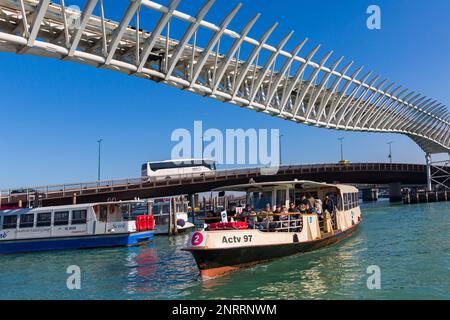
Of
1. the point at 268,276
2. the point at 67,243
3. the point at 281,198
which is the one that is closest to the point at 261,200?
the point at 281,198

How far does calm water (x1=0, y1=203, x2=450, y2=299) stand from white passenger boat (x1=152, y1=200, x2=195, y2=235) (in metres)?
18.0

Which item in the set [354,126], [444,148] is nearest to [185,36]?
[354,126]

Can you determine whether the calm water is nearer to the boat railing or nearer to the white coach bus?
the boat railing

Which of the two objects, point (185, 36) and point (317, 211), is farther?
point (185, 36)

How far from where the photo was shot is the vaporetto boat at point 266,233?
16391mm

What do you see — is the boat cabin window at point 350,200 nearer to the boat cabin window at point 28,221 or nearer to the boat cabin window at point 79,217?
the boat cabin window at point 79,217

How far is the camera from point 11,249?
31.6 metres

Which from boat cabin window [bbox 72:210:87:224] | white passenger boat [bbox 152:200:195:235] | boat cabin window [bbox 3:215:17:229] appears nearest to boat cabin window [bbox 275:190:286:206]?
boat cabin window [bbox 72:210:87:224]

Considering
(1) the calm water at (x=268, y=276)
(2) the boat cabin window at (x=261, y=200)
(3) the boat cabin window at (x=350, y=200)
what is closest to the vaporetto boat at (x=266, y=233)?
(2) the boat cabin window at (x=261, y=200)

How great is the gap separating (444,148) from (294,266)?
3444 inches

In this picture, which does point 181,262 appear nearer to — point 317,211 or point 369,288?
point 317,211

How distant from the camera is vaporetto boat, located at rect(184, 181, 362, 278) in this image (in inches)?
645

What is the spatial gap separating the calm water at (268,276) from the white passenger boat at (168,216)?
59.2 ft

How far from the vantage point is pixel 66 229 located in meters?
32.2
